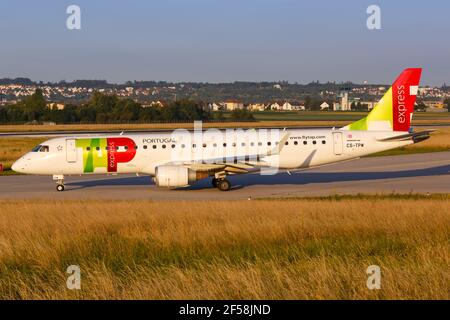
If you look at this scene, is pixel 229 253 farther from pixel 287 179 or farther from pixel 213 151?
pixel 287 179

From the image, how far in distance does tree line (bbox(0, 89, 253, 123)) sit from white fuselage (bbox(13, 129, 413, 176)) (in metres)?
90.4

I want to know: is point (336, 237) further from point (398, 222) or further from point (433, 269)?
point (433, 269)

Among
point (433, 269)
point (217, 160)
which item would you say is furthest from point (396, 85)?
point (433, 269)

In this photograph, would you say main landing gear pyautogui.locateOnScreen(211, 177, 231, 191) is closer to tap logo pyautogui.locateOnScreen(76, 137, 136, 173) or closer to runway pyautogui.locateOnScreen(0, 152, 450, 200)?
runway pyautogui.locateOnScreen(0, 152, 450, 200)

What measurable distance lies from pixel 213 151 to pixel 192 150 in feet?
3.18

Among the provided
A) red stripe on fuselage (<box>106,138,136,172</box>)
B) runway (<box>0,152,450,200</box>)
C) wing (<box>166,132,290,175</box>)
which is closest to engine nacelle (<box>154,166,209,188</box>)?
runway (<box>0,152,450,200</box>)

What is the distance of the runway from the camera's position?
32.2m

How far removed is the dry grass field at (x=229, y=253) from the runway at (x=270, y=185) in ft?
40.5

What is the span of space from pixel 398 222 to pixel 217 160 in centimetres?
1739

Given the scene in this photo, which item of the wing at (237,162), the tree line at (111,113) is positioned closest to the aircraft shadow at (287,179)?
the wing at (237,162)

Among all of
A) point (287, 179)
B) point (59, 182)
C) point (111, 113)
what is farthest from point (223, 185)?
point (111, 113)
